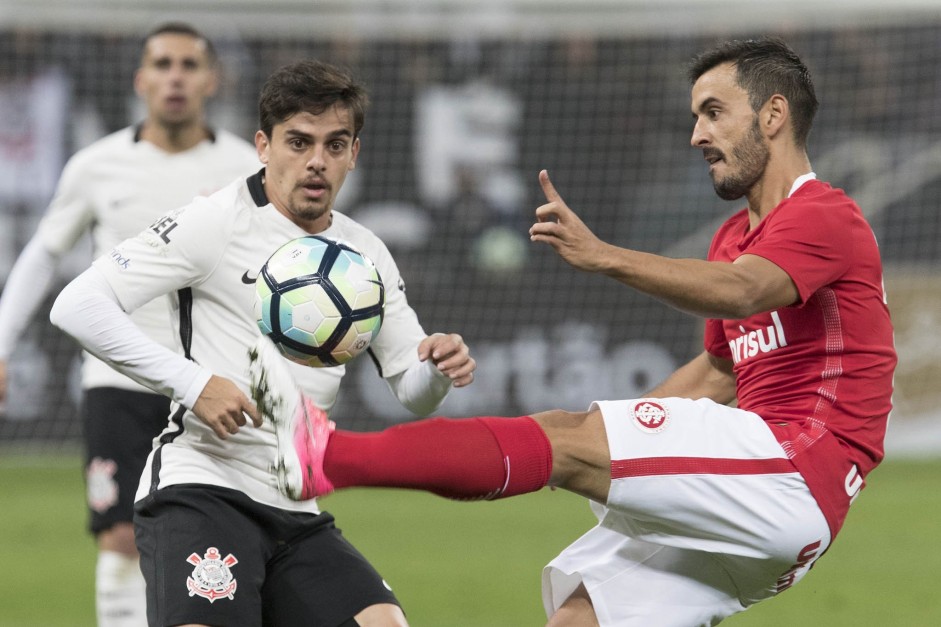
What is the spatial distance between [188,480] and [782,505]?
1.76m

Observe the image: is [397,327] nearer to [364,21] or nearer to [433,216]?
[433,216]

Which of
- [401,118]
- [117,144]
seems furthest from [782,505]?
[401,118]

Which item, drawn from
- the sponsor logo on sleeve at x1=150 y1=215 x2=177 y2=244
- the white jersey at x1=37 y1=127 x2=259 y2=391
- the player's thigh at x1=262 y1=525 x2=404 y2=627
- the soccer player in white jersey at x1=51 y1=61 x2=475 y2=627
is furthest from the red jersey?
the white jersey at x1=37 y1=127 x2=259 y2=391

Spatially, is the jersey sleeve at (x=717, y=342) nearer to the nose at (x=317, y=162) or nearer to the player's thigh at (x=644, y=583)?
the player's thigh at (x=644, y=583)

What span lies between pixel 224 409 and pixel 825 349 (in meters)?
1.84

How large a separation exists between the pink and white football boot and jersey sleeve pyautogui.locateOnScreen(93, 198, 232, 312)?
452 mm

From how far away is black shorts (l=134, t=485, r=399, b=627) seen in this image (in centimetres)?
405

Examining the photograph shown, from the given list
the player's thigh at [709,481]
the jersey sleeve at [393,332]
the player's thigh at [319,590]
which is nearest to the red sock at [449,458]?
the player's thigh at [709,481]

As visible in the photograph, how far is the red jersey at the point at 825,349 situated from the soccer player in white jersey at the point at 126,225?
2.61 m

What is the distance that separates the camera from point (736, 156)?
462 centimetres

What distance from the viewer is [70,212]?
6.27 m

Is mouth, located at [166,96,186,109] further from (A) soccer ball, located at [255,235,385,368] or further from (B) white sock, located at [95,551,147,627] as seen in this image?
(A) soccer ball, located at [255,235,385,368]

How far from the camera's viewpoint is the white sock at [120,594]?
222 inches

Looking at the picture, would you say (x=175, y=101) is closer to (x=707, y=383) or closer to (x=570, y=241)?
Answer: (x=707, y=383)
